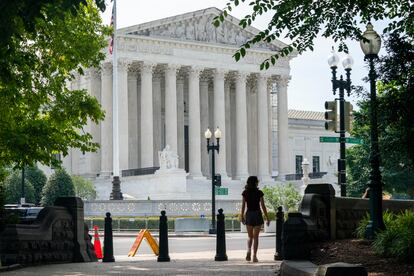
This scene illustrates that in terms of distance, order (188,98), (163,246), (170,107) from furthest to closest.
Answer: (188,98)
(170,107)
(163,246)

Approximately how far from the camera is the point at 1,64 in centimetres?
1239

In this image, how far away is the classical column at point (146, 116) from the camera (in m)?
80.2

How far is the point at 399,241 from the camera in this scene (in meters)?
13.7

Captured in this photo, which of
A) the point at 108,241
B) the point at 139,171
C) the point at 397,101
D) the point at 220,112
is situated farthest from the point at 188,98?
the point at 397,101

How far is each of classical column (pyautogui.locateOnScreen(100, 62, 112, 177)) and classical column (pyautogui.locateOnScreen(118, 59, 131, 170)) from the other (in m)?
1.18

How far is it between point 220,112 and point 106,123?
12015 mm

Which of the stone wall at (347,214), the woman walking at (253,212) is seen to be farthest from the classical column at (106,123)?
the woman walking at (253,212)

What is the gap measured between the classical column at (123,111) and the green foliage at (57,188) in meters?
11.7

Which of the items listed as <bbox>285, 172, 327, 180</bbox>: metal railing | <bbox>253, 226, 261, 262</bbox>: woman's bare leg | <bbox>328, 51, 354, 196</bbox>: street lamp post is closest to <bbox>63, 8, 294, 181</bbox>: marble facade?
<bbox>285, 172, 327, 180</bbox>: metal railing

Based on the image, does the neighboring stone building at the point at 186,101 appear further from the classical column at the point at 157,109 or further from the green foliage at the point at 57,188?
the green foliage at the point at 57,188

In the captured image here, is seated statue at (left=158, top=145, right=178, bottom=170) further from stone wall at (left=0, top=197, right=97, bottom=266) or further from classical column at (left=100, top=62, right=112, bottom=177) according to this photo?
stone wall at (left=0, top=197, right=97, bottom=266)

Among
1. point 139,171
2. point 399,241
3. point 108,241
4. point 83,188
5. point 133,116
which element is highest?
point 133,116

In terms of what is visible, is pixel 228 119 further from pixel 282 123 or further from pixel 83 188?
pixel 83 188

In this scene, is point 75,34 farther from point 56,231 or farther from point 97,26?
point 56,231
